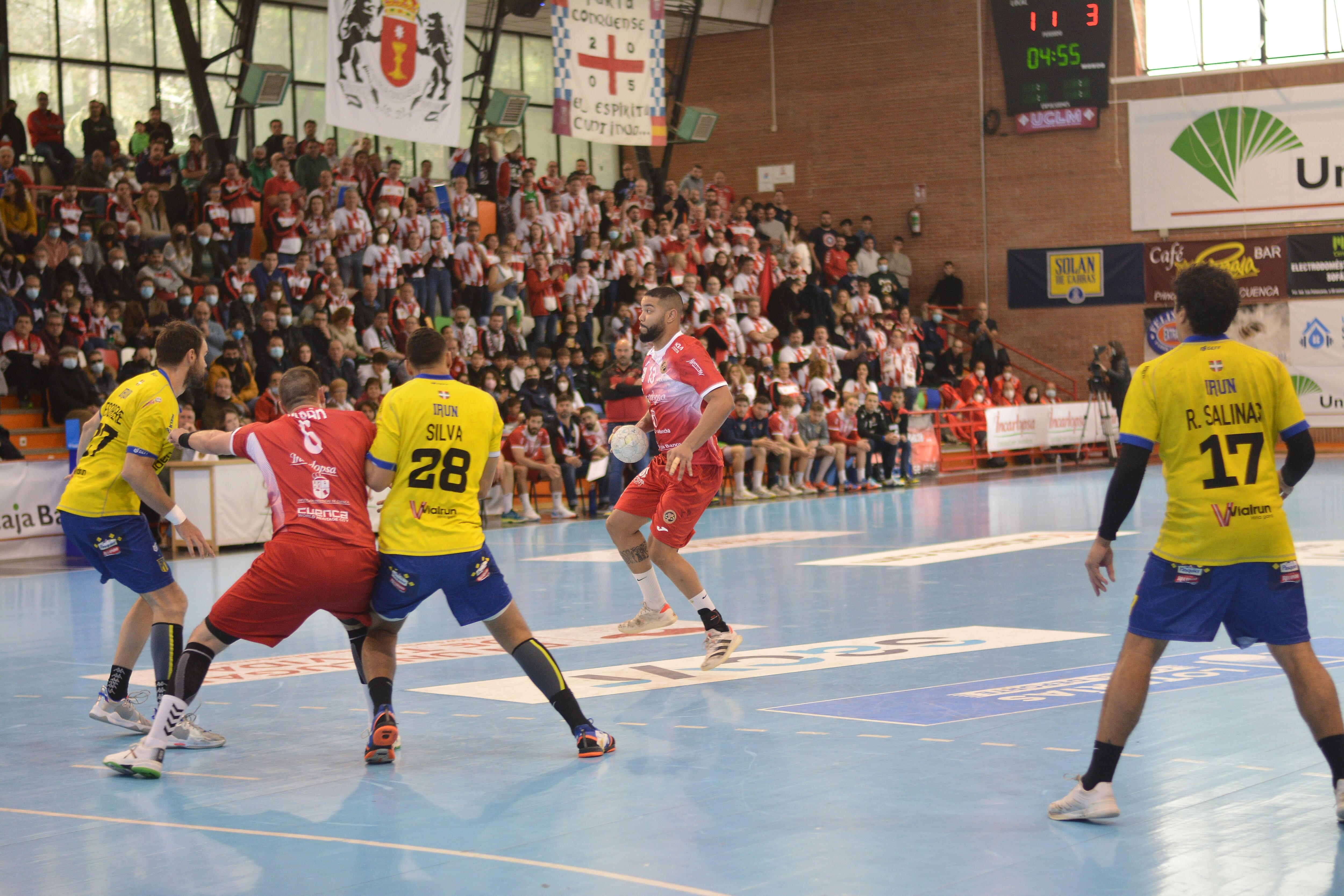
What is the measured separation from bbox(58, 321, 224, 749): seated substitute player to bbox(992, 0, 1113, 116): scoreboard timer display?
1106 inches

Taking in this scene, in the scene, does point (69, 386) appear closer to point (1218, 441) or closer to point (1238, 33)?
point (1218, 441)

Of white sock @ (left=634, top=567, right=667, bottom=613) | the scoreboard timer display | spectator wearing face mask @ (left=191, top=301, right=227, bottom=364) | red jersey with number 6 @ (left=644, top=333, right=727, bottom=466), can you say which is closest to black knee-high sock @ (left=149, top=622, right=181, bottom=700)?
red jersey with number 6 @ (left=644, top=333, right=727, bottom=466)

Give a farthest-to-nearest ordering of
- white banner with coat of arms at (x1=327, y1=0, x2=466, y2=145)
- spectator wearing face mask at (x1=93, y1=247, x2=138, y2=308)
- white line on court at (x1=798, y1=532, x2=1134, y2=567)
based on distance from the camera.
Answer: white banner with coat of arms at (x1=327, y1=0, x2=466, y2=145) < spectator wearing face mask at (x1=93, y1=247, x2=138, y2=308) < white line on court at (x1=798, y1=532, x2=1134, y2=567)

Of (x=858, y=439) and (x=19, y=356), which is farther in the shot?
(x=858, y=439)

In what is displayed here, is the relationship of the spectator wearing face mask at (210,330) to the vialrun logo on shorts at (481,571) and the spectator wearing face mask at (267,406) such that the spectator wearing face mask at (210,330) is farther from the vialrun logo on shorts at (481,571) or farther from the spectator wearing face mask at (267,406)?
the vialrun logo on shorts at (481,571)

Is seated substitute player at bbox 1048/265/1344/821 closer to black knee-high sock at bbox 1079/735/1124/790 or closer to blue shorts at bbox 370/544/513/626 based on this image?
black knee-high sock at bbox 1079/735/1124/790

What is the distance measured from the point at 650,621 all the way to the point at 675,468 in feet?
5.60

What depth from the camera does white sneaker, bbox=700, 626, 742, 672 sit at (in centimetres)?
857

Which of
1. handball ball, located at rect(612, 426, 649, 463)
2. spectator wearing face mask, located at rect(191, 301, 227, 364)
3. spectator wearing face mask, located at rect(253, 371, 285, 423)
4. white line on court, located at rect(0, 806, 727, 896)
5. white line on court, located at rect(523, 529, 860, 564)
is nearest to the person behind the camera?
white line on court, located at rect(0, 806, 727, 896)

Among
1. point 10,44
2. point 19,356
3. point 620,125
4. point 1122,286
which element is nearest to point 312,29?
point 10,44

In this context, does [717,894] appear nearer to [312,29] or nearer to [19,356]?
[19,356]

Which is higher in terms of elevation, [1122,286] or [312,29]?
[312,29]

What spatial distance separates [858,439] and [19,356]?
1276 cm

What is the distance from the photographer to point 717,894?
444cm
